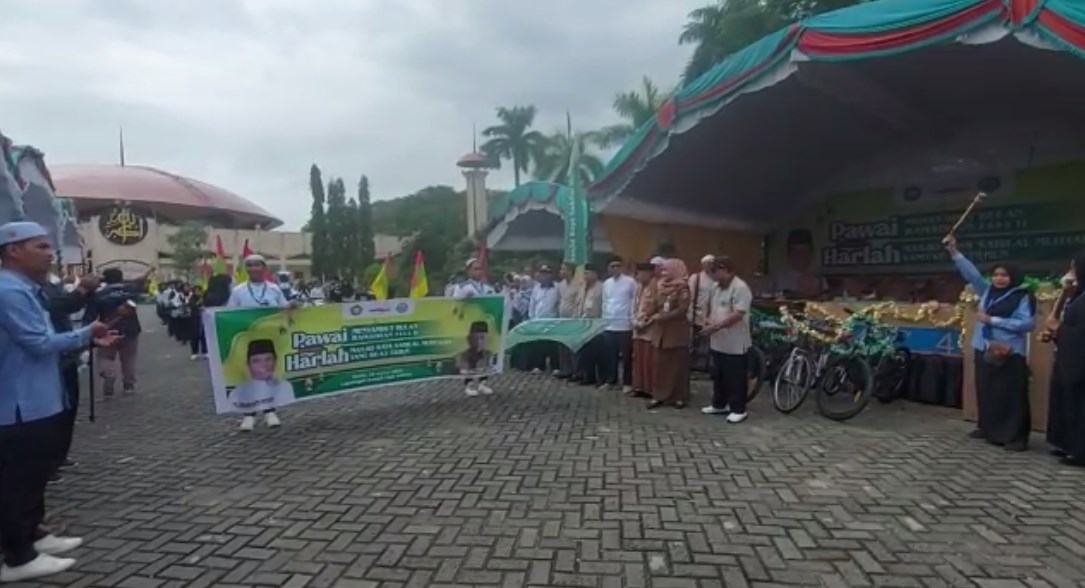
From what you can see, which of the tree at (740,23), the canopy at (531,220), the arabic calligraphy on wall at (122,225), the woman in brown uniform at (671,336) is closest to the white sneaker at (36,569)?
the woman in brown uniform at (671,336)

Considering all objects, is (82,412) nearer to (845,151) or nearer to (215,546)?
(215,546)

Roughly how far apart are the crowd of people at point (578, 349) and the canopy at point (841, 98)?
6.24ft

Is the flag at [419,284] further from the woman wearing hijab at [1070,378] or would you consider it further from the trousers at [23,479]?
the woman wearing hijab at [1070,378]

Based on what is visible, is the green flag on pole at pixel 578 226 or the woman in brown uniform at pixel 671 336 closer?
the woman in brown uniform at pixel 671 336

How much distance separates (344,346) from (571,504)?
3.54m

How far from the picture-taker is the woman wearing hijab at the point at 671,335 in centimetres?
706

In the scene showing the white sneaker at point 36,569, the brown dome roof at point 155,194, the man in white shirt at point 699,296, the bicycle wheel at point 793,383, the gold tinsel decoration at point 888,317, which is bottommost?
the white sneaker at point 36,569

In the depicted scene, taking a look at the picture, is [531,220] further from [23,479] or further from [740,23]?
[23,479]

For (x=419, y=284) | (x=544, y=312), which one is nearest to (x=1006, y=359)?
(x=544, y=312)

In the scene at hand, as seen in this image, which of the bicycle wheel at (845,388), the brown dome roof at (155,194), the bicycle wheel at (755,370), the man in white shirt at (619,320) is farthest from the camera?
the brown dome roof at (155,194)

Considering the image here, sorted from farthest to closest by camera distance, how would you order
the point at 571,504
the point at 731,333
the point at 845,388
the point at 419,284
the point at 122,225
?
the point at 122,225 < the point at 419,284 < the point at 845,388 < the point at 731,333 < the point at 571,504

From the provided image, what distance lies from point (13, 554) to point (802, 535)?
377cm

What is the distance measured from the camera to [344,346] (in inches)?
273

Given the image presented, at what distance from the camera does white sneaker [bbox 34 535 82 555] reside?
11.7ft
